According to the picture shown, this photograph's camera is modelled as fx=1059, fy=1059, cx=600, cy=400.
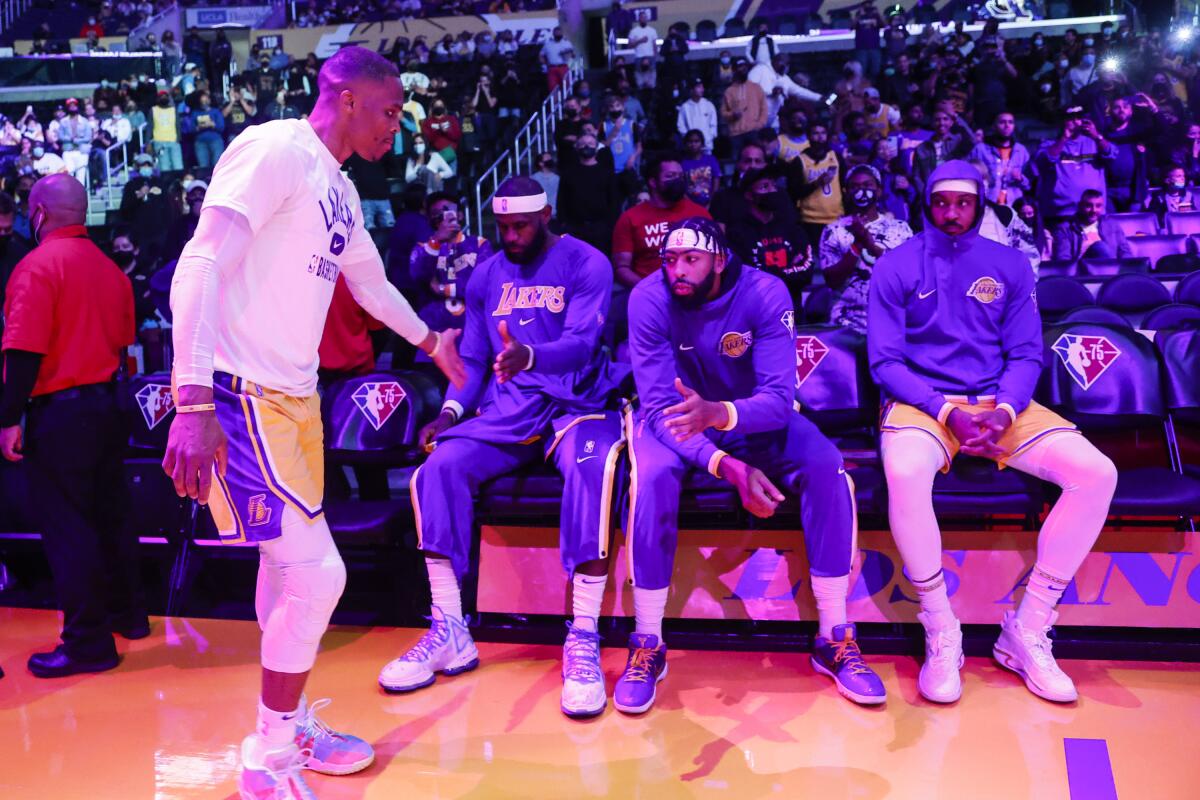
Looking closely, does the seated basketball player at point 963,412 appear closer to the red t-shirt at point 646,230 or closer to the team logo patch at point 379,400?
the team logo patch at point 379,400

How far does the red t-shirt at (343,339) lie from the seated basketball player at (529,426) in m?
0.84

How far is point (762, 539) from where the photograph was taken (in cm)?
398

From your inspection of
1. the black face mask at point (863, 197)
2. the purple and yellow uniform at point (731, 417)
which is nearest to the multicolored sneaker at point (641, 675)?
the purple and yellow uniform at point (731, 417)

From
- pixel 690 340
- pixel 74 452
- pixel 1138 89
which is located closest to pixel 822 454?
pixel 690 340

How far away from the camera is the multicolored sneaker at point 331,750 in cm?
310

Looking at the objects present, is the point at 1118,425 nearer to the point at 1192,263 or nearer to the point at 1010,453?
the point at 1010,453

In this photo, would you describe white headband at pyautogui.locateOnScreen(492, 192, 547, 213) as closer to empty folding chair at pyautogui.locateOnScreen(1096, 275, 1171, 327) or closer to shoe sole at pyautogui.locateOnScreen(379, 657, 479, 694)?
shoe sole at pyautogui.locateOnScreen(379, 657, 479, 694)

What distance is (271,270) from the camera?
2.75m

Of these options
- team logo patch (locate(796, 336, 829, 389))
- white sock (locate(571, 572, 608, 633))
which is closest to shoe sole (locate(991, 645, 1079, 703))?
team logo patch (locate(796, 336, 829, 389))

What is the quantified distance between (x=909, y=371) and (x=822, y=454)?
0.54m

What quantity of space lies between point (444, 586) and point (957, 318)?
217cm

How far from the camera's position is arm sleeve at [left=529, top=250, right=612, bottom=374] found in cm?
395

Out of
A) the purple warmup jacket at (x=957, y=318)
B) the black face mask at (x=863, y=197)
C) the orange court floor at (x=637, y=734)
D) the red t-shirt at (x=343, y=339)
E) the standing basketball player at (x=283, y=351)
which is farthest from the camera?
the black face mask at (x=863, y=197)

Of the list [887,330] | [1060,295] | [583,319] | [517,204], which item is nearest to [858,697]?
[887,330]
